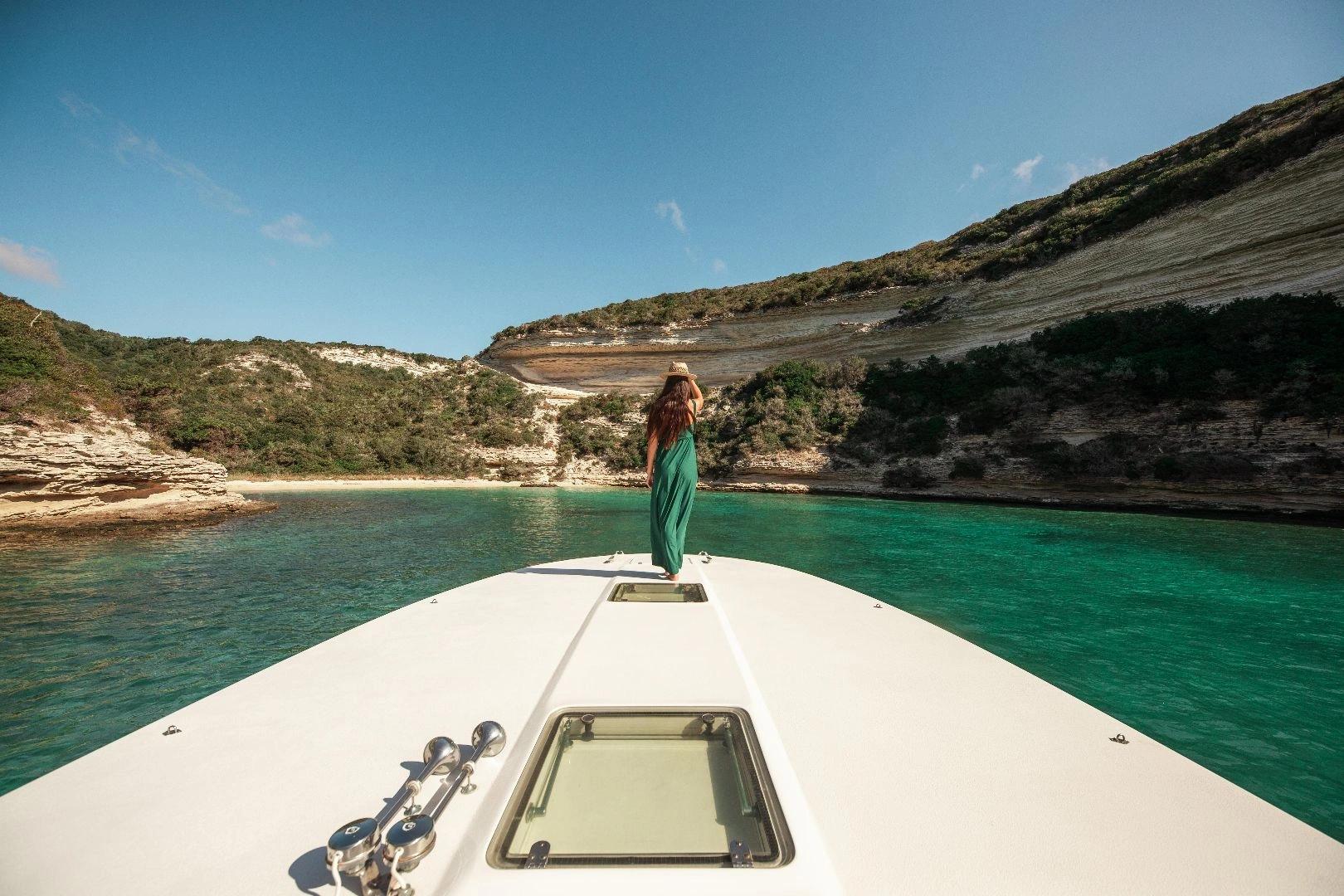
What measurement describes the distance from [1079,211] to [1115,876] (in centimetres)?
2765

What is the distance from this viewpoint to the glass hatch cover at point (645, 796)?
0.91 metres

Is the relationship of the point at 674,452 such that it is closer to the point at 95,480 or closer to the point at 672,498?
the point at 672,498

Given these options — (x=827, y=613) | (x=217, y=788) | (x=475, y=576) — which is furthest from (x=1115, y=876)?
(x=475, y=576)

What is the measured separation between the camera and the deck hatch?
257cm

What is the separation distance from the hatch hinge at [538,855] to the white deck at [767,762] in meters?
0.05

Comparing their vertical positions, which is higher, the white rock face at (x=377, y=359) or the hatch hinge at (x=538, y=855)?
the white rock face at (x=377, y=359)

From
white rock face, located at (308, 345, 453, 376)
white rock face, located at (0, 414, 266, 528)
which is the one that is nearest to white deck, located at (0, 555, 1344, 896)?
white rock face, located at (0, 414, 266, 528)

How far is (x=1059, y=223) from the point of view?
20500 millimetres

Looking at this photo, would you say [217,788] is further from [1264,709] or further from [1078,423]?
[1078,423]

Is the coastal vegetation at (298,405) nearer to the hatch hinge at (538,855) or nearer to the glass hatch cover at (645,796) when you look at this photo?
the glass hatch cover at (645,796)

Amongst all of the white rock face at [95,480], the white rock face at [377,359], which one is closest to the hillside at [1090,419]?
the white rock face at [95,480]

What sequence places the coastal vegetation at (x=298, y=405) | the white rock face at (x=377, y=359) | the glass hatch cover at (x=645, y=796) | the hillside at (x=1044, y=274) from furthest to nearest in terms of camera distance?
the white rock face at (x=377, y=359) → the coastal vegetation at (x=298, y=405) → the hillside at (x=1044, y=274) → the glass hatch cover at (x=645, y=796)

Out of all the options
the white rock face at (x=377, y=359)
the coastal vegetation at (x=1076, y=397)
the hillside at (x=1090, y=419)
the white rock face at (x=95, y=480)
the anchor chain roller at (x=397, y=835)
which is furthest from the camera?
the white rock face at (x=377, y=359)

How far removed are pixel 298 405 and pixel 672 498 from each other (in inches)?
1184
